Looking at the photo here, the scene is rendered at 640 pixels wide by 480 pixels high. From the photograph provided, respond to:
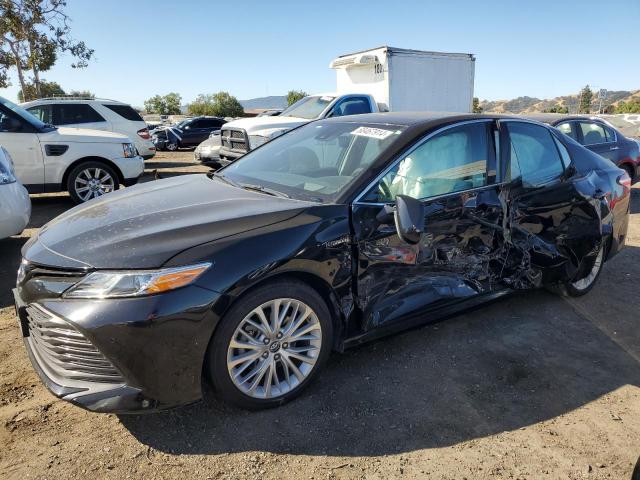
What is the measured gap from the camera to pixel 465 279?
3365 mm

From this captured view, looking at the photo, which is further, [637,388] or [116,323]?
[637,388]

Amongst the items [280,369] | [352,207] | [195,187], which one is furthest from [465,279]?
[195,187]

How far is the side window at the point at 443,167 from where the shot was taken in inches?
120

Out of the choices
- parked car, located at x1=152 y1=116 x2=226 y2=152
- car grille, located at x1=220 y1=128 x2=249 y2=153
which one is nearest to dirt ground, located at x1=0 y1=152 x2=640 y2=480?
car grille, located at x1=220 y1=128 x2=249 y2=153

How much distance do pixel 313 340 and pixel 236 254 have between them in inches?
27.5

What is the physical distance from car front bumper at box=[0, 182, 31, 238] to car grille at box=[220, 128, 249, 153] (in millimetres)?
4543

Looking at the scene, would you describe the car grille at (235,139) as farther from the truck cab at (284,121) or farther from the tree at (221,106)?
the tree at (221,106)

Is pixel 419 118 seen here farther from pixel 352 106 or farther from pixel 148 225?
pixel 352 106

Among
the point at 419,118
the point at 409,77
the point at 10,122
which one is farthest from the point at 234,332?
the point at 409,77

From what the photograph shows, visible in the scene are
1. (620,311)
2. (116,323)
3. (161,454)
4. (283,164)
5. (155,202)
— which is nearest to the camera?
(116,323)

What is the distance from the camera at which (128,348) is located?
7.27 feet

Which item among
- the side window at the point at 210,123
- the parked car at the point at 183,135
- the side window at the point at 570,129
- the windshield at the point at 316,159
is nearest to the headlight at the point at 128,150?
the windshield at the point at 316,159

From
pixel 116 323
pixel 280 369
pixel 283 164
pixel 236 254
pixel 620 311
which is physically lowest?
pixel 620 311

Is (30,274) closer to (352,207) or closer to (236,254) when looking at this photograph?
(236,254)
